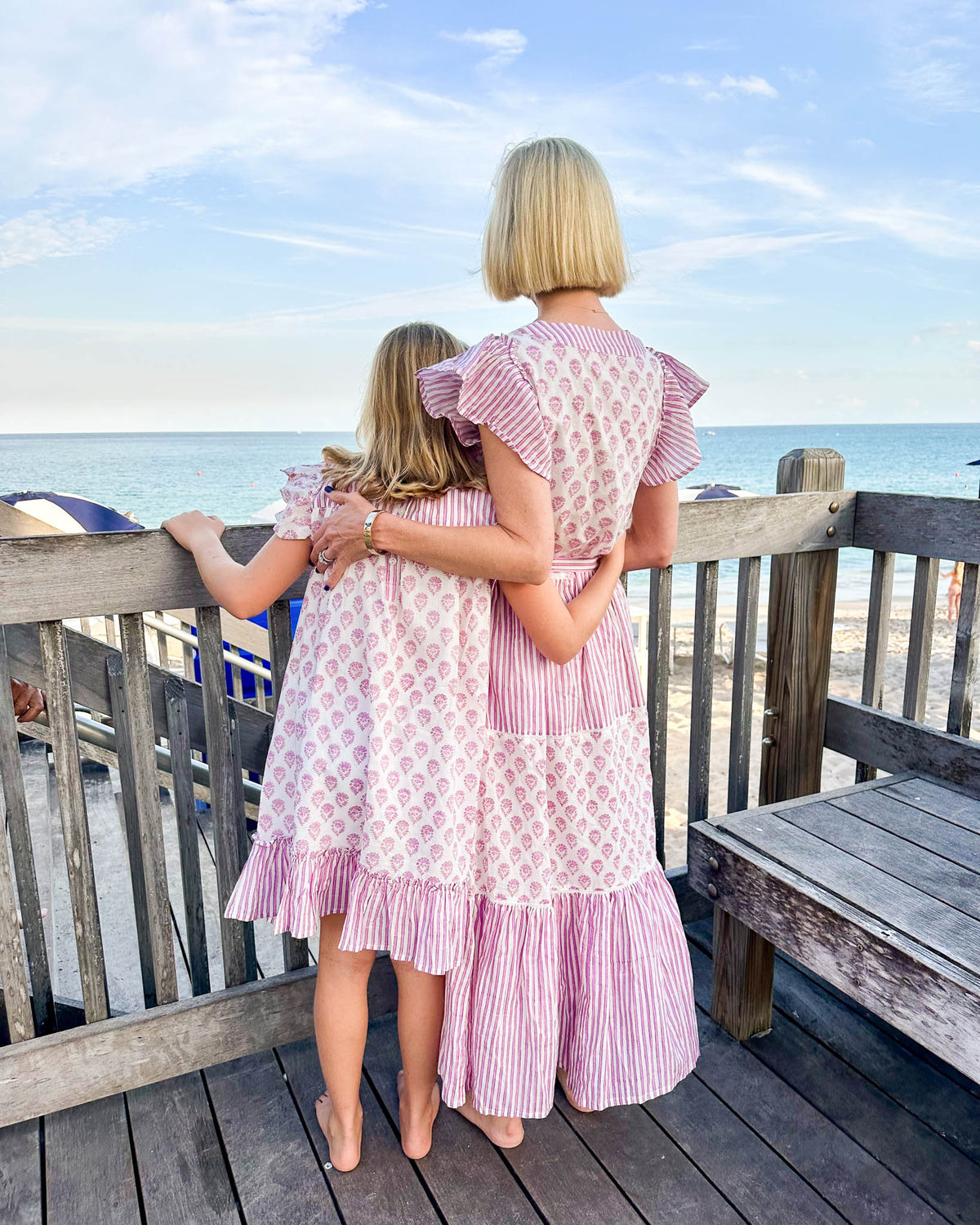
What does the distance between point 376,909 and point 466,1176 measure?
52cm

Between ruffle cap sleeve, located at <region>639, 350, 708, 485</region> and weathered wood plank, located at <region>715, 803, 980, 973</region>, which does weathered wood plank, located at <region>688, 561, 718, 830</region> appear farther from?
ruffle cap sleeve, located at <region>639, 350, 708, 485</region>

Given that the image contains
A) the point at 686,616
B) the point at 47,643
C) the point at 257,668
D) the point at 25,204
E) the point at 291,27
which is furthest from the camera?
the point at 25,204

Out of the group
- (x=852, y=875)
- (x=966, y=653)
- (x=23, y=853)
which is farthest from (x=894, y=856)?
(x=23, y=853)

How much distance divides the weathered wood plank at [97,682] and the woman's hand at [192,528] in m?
0.27

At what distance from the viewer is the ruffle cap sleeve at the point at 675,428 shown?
142 cm

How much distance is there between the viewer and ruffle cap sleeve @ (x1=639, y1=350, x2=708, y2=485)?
142 cm

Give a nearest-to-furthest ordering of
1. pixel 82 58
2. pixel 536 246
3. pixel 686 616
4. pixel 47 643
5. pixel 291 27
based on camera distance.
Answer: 1. pixel 536 246
2. pixel 47 643
3. pixel 686 616
4. pixel 82 58
5. pixel 291 27

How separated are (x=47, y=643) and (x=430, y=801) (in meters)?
0.73

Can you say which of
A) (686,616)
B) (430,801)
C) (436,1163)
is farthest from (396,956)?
(686,616)

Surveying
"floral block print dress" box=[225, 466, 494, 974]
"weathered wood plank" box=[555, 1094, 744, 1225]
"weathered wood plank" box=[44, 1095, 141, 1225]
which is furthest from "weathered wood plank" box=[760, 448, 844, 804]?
"weathered wood plank" box=[44, 1095, 141, 1225]

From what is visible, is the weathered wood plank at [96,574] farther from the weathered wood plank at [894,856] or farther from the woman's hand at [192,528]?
the weathered wood plank at [894,856]

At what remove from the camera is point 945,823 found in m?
1.66

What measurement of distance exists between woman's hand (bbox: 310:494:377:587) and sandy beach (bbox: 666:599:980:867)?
1.91m

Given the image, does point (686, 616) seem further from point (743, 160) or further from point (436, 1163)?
point (743, 160)
